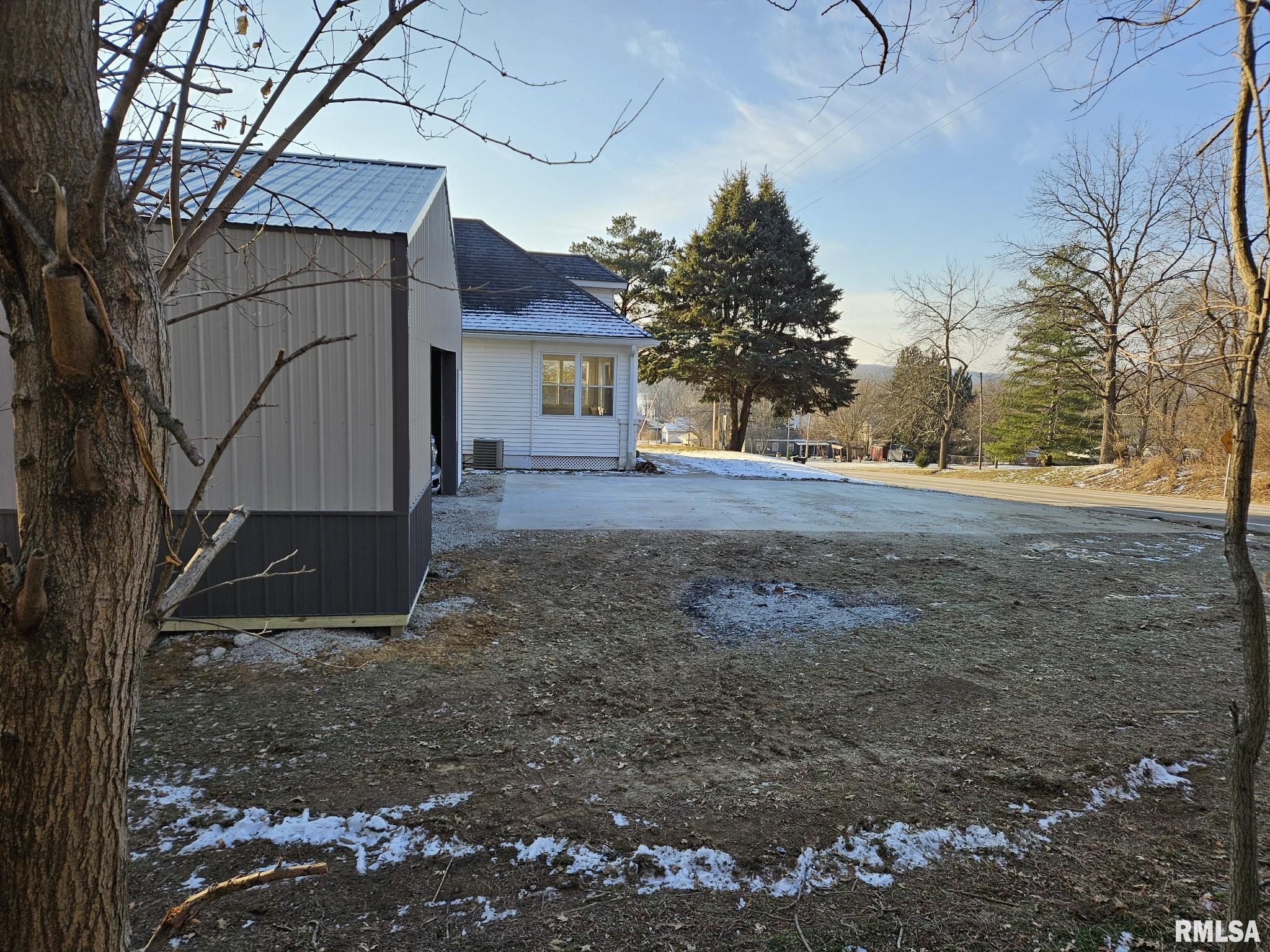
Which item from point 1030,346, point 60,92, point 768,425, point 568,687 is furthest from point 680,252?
point 60,92

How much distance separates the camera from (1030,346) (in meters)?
35.3

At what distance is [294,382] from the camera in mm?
4625

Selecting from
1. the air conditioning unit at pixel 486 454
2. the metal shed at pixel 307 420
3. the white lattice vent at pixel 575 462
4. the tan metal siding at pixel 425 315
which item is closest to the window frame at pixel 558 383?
the white lattice vent at pixel 575 462

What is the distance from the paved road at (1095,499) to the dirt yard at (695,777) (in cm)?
855

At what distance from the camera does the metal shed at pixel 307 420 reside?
14.8ft

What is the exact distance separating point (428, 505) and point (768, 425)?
4787 cm

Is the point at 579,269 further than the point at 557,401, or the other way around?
the point at 579,269

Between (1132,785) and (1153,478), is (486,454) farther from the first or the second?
(1153,478)

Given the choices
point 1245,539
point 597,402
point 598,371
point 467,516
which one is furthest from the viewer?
point 597,402

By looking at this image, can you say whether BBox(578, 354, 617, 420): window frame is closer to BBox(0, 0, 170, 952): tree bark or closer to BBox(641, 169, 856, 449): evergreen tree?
BBox(641, 169, 856, 449): evergreen tree

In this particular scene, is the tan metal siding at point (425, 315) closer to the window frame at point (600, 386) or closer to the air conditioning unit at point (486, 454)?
the air conditioning unit at point (486, 454)

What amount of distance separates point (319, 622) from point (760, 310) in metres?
25.6

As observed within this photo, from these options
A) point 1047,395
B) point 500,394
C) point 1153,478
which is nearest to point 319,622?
point 500,394

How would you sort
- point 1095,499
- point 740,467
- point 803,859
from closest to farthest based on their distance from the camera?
point 803,859, point 1095,499, point 740,467
